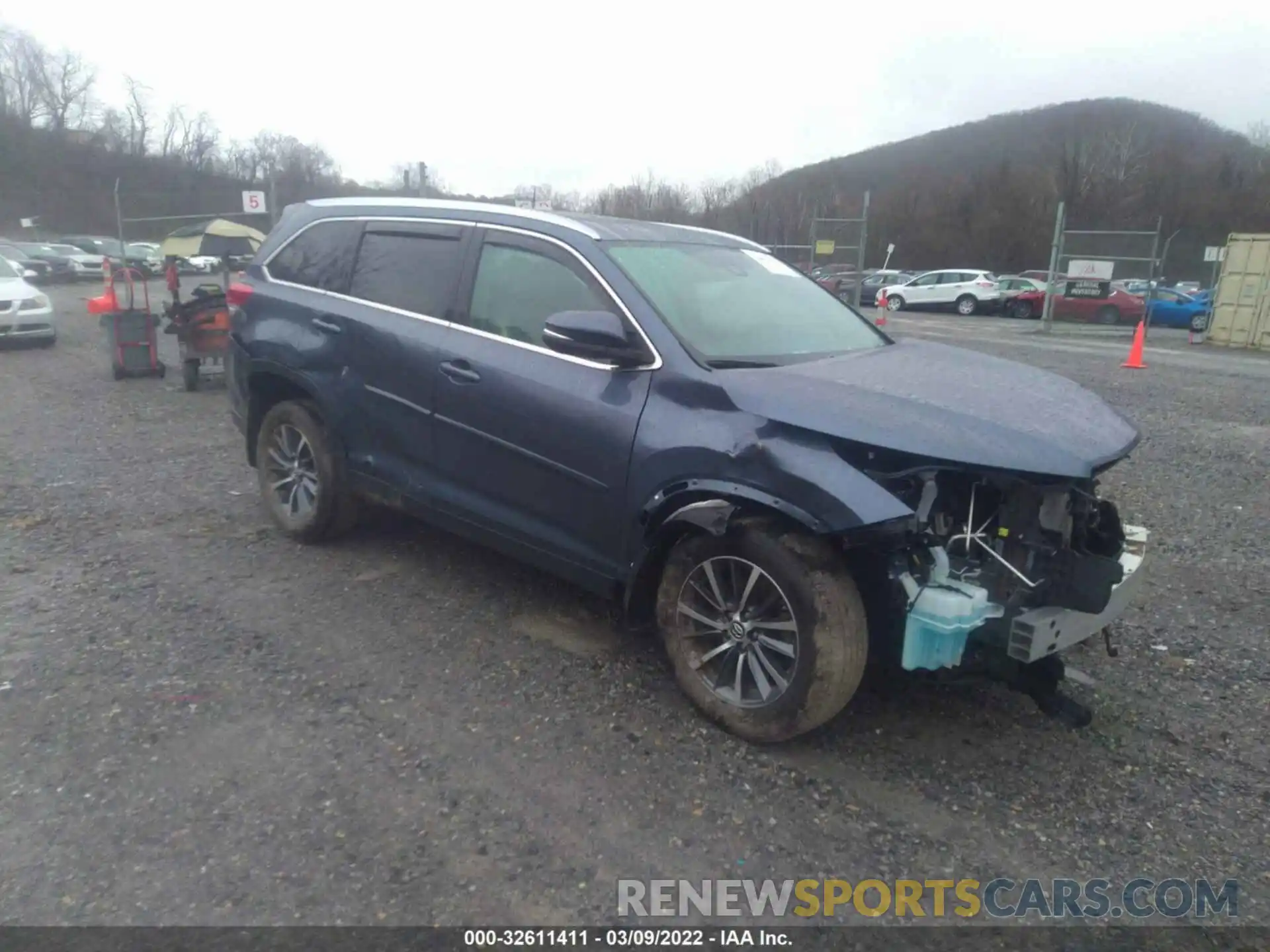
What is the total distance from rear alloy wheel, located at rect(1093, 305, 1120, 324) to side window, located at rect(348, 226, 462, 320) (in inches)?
1008

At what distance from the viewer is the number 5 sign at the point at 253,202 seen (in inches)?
747

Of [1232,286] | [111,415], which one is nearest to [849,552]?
[111,415]

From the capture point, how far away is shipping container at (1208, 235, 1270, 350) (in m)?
19.7

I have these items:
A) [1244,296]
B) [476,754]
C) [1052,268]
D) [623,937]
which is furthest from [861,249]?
[623,937]

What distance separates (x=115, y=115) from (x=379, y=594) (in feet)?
251

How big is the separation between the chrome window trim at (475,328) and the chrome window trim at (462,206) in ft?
0.21

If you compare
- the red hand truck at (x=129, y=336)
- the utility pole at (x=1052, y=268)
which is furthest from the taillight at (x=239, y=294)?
the utility pole at (x=1052, y=268)

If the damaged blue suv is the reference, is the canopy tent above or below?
above

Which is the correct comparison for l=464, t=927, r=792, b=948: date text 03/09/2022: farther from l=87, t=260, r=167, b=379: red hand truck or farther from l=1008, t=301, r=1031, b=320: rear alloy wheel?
l=1008, t=301, r=1031, b=320: rear alloy wheel

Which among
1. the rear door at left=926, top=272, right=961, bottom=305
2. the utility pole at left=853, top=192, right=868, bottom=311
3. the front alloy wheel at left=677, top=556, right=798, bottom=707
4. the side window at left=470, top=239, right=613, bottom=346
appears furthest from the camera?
the rear door at left=926, top=272, right=961, bottom=305

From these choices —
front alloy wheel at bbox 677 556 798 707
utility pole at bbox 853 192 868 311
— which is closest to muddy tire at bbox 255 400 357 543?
front alloy wheel at bbox 677 556 798 707

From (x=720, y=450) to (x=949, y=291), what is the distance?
31344 millimetres

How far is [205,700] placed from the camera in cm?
362

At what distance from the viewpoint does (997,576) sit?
10.5 ft
